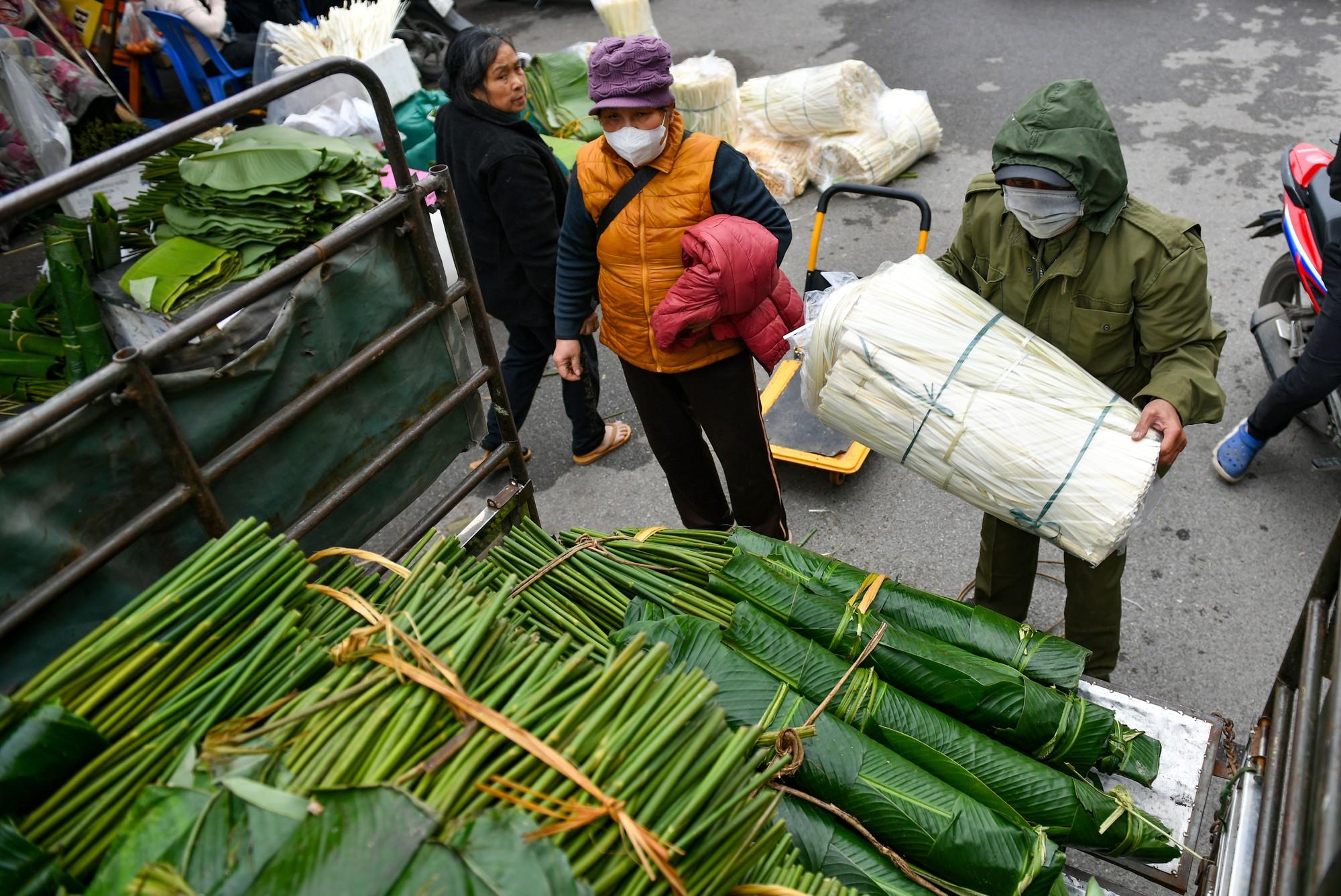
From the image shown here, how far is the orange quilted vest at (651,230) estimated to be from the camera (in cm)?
297

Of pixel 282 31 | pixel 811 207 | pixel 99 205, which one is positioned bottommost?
pixel 811 207

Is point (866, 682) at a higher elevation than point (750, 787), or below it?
below

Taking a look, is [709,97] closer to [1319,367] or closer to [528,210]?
[528,210]

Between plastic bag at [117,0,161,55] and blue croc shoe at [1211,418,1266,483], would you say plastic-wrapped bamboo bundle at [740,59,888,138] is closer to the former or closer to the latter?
blue croc shoe at [1211,418,1266,483]

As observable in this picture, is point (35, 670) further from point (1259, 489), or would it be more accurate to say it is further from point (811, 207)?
point (811, 207)

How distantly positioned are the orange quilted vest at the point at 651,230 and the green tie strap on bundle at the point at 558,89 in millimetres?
4183

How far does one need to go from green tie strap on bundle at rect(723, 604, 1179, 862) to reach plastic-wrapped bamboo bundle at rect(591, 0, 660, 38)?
600 cm

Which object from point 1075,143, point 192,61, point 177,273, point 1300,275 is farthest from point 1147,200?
point 192,61

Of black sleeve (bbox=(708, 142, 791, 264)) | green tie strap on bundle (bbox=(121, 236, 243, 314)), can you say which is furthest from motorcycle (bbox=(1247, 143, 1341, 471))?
green tie strap on bundle (bbox=(121, 236, 243, 314))

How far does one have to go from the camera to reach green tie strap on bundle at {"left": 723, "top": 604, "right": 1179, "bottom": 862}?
74.4 inches

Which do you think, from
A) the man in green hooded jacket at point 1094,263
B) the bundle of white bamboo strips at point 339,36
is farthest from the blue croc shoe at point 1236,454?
the bundle of white bamboo strips at point 339,36

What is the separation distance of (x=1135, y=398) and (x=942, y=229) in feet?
13.3

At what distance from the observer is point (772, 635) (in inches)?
78.5

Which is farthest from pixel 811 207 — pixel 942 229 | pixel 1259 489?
pixel 1259 489
